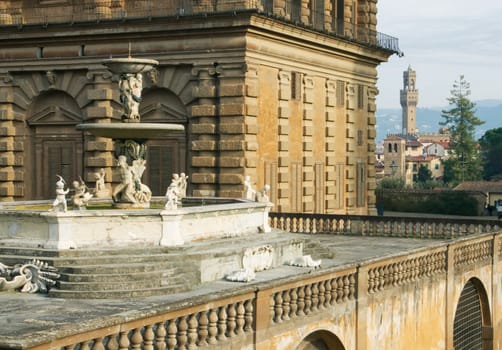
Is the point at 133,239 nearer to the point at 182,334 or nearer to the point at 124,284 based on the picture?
the point at 124,284

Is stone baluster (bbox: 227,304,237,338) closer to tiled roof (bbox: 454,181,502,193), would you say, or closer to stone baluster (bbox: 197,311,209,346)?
stone baluster (bbox: 197,311,209,346)

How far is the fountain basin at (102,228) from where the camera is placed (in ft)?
65.0

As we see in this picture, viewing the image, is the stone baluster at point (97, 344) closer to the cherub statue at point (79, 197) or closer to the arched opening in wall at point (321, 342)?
the arched opening in wall at point (321, 342)

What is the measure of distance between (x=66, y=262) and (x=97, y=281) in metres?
0.92

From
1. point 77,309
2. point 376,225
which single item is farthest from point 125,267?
point 376,225

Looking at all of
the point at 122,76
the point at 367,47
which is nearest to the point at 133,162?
the point at 122,76

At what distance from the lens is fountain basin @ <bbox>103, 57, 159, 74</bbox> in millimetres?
22859

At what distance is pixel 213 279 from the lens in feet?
67.2

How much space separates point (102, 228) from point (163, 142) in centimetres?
1707

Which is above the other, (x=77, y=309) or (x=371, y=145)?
Answer: (x=371, y=145)

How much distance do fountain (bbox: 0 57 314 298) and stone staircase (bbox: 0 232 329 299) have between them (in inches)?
0.7

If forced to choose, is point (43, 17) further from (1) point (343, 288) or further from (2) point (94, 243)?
(1) point (343, 288)

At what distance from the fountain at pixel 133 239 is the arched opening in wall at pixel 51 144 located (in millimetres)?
14701

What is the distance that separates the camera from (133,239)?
20312mm
